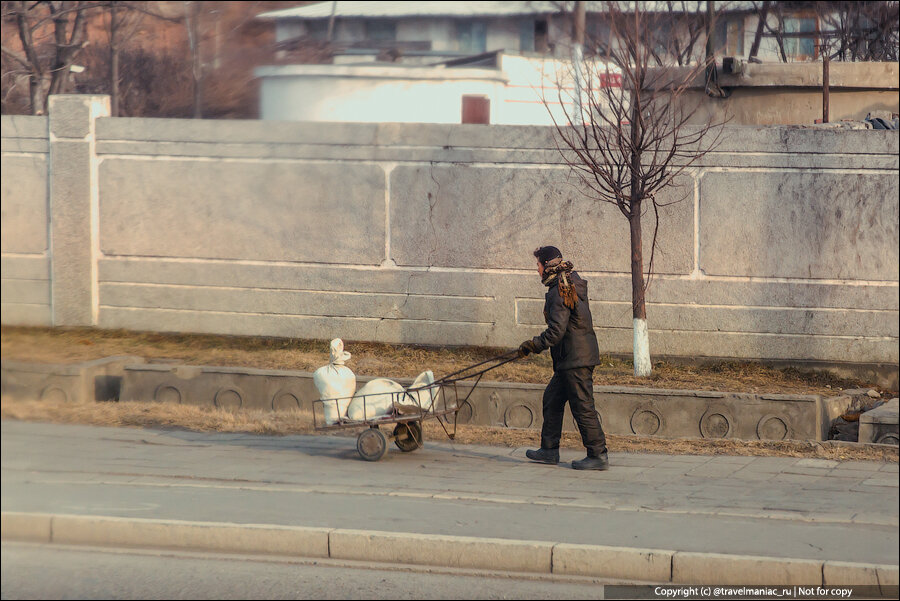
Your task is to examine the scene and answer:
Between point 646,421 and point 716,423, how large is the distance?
→ 2.25 ft

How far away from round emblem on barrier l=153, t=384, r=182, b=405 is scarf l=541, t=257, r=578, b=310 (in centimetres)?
515

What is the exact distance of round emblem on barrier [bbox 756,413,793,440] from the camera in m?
10.1

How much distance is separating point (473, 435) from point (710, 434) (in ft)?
7.89

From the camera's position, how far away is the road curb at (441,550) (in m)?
5.85

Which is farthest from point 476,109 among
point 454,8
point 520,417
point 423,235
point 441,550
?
point 441,550

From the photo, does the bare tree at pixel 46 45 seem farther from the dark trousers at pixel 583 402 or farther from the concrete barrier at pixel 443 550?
the concrete barrier at pixel 443 550

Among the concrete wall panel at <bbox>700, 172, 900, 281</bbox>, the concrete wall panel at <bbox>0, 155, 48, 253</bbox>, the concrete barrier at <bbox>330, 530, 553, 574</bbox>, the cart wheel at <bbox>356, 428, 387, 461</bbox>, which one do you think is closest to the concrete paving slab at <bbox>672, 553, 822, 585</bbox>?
the concrete barrier at <bbox>330, 530, 553, 574</bbox>

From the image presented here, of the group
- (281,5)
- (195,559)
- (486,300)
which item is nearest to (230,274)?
(486,300)

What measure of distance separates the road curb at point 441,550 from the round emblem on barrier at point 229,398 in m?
4.71

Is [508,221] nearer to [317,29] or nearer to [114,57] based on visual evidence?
[114,57]

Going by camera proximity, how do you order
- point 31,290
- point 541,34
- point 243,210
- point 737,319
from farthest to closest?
point 541,34 < point 31,290 < point 243,210 < point 737,319

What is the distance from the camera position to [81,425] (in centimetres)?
1009

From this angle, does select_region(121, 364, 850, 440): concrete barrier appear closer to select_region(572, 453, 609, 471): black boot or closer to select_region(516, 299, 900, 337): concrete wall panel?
Answer: select_region(516, 299, 900, 337): concrete wall panel

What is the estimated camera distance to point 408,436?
9.11 meters
